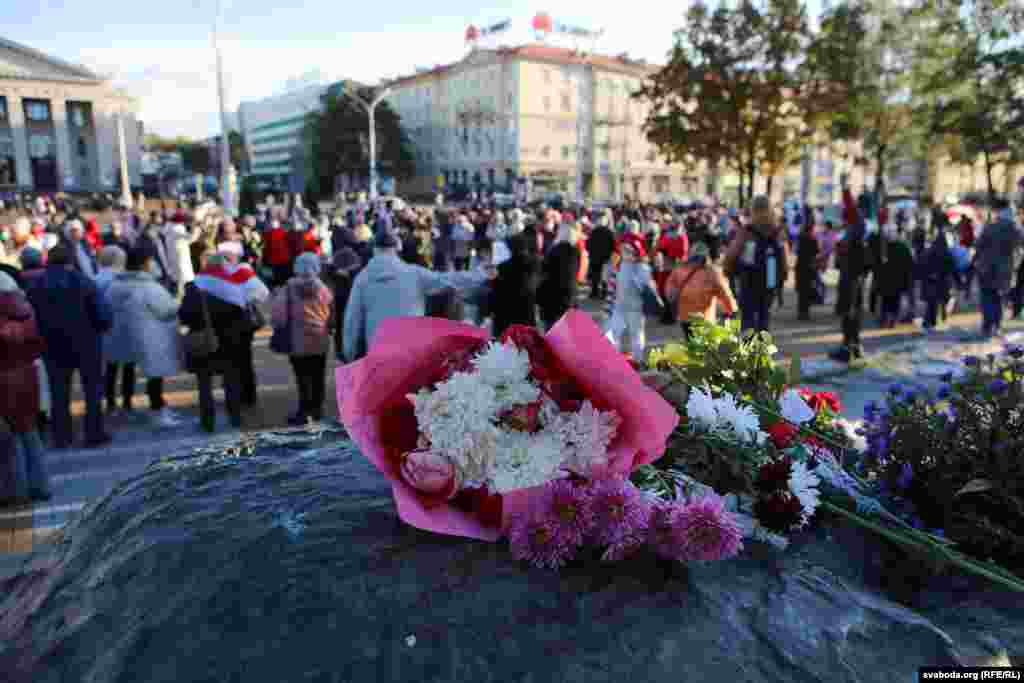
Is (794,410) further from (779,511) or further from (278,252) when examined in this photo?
(278,252)

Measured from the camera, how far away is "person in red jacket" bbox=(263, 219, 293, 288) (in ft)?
43.5

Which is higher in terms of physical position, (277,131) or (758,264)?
(277,131)

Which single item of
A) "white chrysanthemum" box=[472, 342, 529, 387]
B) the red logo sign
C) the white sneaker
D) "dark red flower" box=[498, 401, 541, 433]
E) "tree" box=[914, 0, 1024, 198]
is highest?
the red logo sign

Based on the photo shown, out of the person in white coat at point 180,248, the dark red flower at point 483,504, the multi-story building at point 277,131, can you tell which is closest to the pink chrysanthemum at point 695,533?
the dark red flower at point 483,504

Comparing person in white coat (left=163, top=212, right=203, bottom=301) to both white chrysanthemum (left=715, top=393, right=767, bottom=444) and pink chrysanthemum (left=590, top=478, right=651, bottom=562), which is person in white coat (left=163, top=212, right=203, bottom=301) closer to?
white chrysanthemum (left=715, top=393, right=767, bottom=444)

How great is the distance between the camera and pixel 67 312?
6.15 metres

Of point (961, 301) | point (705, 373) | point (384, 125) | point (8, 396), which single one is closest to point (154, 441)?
point (8, 396)

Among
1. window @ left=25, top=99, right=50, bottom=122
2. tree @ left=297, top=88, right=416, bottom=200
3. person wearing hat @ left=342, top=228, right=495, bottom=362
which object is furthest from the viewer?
tree @ left=297, top=88, right=416, bottom=200

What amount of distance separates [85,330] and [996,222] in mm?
11710

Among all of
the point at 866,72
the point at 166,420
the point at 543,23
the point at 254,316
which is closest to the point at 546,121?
the point at 543,23

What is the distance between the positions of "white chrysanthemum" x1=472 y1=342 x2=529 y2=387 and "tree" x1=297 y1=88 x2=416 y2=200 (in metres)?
75.1

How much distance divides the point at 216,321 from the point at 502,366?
19.1 feet

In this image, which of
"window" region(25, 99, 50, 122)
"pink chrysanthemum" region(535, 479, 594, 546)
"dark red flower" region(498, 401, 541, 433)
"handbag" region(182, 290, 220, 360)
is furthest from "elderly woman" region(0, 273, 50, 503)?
"window" region(25, 99, 50, 122)

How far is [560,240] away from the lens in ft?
29.6
